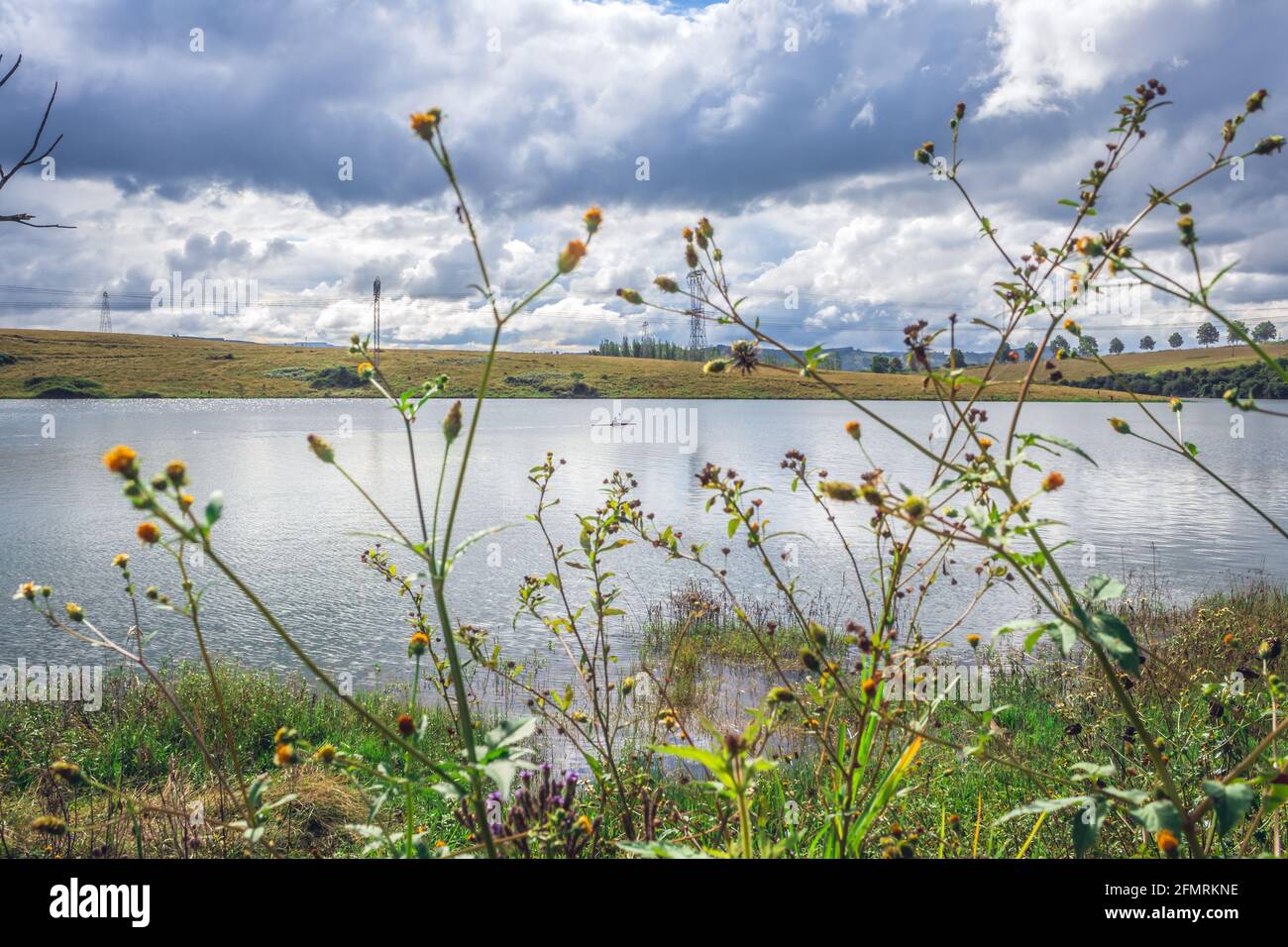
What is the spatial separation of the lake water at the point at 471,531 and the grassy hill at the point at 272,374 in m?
41.7

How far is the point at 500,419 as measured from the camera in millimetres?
43594

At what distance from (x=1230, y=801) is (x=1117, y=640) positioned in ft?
0.86

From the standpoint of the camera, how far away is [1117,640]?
1.17m

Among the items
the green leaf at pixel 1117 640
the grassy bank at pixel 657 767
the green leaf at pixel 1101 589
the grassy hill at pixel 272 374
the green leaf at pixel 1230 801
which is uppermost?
the grassy hill at pixel 272 374

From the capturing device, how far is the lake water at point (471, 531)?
24.3ft

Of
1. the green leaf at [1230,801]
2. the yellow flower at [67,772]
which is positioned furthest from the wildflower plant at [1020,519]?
the yellow flower at [67,772]

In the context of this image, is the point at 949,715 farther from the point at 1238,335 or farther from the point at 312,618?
the point at 312,618

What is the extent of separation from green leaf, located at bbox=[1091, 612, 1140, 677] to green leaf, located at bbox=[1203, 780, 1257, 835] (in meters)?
0.19

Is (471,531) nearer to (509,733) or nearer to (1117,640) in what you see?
(509,733)

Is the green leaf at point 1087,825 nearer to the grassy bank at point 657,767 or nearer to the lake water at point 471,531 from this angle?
the grassy bank at point 657,767

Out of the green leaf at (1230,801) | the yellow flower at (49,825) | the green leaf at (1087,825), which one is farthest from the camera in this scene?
the yellow flower at (49,825)

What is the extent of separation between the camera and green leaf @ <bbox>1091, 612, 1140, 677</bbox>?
1.12m

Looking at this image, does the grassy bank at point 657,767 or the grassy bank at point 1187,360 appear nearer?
the grassy bank at point 657,767
